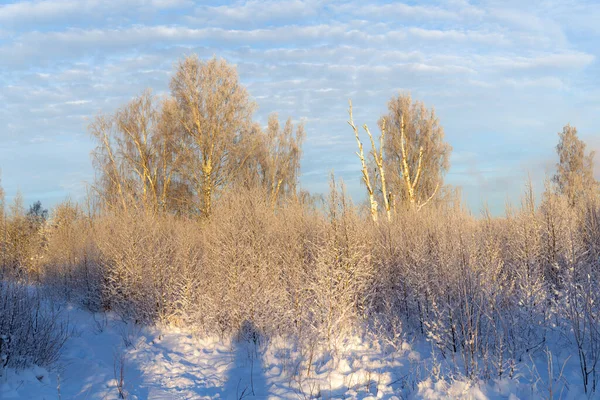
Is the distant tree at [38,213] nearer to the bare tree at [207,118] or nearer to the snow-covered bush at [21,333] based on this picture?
the bare tree at [207,118]

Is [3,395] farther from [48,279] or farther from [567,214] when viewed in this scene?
[48,279]

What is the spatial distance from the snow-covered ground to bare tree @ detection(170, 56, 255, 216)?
1188cm

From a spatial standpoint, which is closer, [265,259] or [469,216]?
[265,259]

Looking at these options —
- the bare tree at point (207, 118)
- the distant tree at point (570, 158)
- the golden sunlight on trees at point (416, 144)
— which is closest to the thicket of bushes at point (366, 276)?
the bare tree at point (207, 118)

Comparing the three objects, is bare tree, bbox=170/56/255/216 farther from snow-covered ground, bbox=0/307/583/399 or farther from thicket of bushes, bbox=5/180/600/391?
snow-covered ground, bbox=0/307/583/399

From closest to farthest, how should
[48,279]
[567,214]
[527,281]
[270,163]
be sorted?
[527,281] < [567,214] < [48,279] < [270,163]

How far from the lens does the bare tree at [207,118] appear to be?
68.1 feet

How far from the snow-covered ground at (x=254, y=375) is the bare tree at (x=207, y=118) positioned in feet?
39.0

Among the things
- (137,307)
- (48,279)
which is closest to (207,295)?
(137,307)

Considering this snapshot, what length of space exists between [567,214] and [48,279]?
17035mm

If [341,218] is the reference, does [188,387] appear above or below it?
below

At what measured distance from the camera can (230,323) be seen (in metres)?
9.47

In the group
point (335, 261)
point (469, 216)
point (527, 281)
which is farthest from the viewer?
point (469, 216)

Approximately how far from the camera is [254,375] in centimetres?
759
